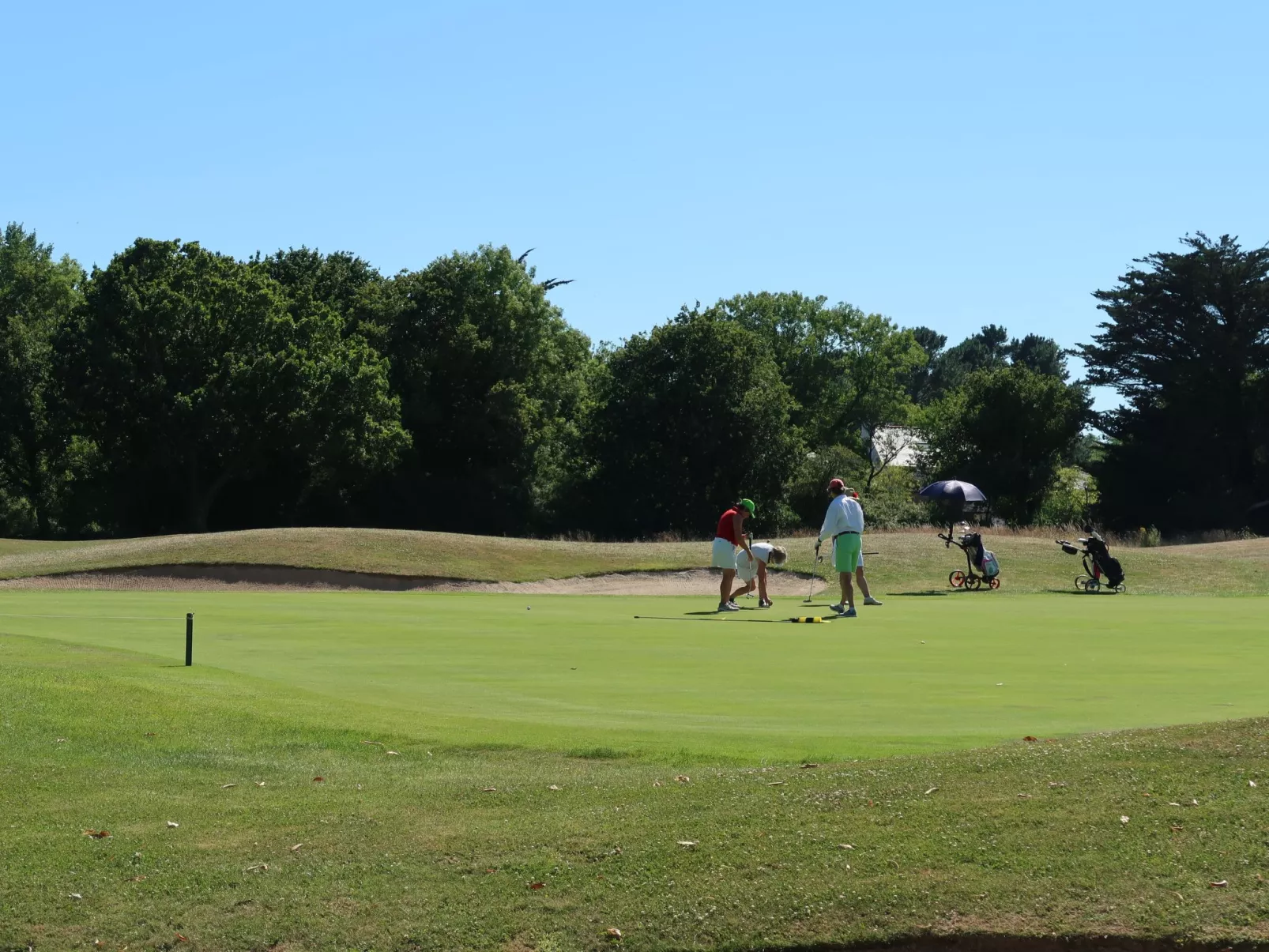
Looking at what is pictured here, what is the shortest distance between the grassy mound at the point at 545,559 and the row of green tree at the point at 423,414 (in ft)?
65.3

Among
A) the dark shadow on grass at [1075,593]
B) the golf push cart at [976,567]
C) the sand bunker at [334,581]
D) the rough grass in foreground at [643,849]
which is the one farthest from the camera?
the sand bunker at [334,581]

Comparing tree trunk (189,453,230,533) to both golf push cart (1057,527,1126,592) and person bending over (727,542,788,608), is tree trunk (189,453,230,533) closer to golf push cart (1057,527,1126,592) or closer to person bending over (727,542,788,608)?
golf push cart (1057,527,1126,592)

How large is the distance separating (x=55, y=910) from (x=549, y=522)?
71304mm

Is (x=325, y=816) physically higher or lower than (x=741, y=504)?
lower

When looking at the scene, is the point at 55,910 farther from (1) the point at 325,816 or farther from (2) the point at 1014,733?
(2) the point at 1014,733

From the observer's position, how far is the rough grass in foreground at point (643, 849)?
255 inches

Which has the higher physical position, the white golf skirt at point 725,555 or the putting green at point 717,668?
the white golf skirt at point 725,555

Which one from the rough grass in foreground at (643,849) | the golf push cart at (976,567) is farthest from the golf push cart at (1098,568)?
the rough grass in foreground at (643,849)

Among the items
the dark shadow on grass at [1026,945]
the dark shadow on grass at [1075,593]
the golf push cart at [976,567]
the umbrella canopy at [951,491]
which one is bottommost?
the dark shadow on grass at [1026,945]

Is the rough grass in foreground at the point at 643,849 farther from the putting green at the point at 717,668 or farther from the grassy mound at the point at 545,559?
the grassy mound at the point at 545,559

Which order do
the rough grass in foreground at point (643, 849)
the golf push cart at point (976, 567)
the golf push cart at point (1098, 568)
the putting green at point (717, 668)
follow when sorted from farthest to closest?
the golf push cart at point (976, 567), the golf push cart at point (1098, 568), the putting green at point (717, 668), the rough grass in foreground at point (643, 849)

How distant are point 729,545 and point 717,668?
10634 mm

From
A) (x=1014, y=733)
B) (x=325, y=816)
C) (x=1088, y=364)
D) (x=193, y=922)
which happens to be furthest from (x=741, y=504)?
(x=1088, y=364)

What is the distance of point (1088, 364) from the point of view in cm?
8369
